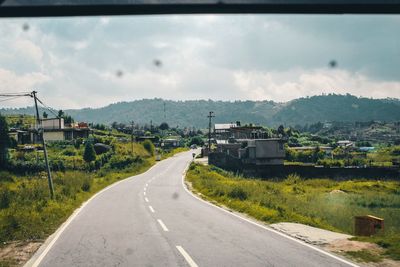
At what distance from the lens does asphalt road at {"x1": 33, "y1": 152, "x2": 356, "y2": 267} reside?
955 cm

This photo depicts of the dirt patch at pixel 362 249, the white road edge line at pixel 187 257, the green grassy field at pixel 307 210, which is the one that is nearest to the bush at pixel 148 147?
the green grassy field at pixel 307 210

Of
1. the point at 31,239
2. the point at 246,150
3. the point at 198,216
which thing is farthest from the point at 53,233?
the point at 246,150

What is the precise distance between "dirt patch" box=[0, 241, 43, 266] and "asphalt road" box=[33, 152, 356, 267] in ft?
1.45

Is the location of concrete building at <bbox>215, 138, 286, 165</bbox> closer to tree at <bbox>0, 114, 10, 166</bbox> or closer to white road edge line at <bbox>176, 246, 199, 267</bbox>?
tree at <bbox>0, 114, 10, 166</bbox>

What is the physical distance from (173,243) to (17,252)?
14.4 ft

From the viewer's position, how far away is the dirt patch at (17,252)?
10000 mm

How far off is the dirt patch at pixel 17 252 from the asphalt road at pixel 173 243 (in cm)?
44

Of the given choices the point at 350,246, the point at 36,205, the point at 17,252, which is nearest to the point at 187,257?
the point at 350,246

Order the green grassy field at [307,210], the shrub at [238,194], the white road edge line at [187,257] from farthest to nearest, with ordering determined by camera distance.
Result: the shrub at [238,194] < the green grassy field at [307,210] < the white road edge line at [187,257]

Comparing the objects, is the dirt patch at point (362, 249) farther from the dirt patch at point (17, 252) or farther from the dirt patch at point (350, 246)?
the dirt patch at point (17, 252)

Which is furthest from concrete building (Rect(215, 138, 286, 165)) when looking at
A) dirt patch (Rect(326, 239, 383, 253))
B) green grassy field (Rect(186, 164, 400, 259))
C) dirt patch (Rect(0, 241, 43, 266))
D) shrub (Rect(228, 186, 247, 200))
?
dirt patch (Rect(0, 241, 43, 266))

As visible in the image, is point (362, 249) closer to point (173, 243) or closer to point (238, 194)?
point (173, 243)

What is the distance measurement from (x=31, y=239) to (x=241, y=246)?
7044 millimetres

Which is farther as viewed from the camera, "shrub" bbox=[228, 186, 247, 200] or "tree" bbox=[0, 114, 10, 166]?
"tree" bbox=[0, 114, 10, 166]
